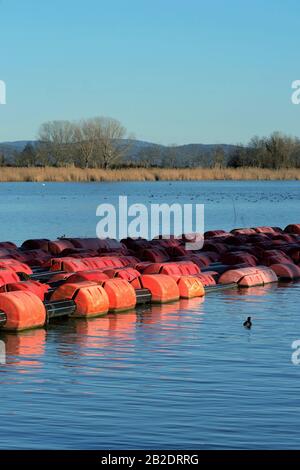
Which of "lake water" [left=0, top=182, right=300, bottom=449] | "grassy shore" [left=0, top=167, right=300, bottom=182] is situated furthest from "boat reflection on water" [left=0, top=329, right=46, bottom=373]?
"grassy shore" [left=0, top=167, right=300, bottom=182]

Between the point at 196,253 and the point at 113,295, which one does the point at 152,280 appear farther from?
the point at 196,253

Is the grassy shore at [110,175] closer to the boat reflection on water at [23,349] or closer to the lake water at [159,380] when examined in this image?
the lake water at [159,380]

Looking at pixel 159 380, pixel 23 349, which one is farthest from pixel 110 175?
pixel 159 380

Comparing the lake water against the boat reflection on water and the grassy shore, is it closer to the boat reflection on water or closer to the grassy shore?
the boat reflection on water

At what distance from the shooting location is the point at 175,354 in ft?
Answer: 58.0

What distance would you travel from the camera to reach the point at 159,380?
15531mm

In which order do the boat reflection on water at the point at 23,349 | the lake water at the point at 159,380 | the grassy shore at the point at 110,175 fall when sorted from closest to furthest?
the lake water at the point at 159,380 → the boat reflection on water at the point at 23,349 → the grassy shore at the point at 110,175

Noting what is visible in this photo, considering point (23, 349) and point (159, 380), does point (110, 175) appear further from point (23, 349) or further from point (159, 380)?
point (159, 380)

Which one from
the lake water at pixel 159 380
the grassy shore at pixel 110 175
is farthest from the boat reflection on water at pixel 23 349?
the grassy shore at pixel 110 175

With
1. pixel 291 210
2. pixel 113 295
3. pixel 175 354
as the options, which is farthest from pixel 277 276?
pixel 291 210

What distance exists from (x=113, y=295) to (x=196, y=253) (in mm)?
10525

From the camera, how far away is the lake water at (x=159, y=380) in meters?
12.6

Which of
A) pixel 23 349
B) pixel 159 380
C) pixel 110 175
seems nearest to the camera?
pixel 159 380

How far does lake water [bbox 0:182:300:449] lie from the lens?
12648 millimetres
